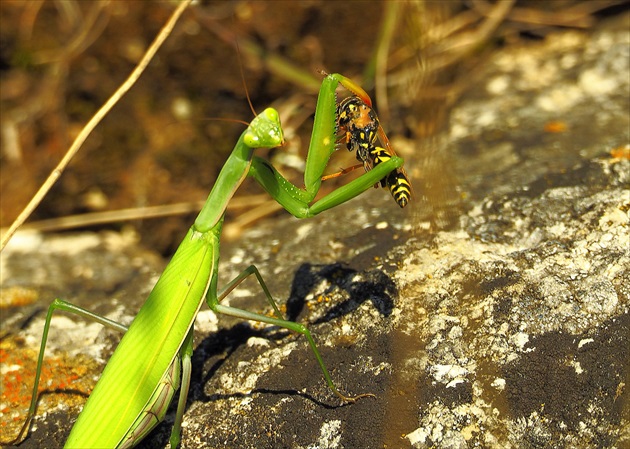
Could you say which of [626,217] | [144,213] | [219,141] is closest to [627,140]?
[626,217]

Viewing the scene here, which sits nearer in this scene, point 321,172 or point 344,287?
point 321,172

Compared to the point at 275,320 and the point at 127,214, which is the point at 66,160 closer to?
the point at 275,320

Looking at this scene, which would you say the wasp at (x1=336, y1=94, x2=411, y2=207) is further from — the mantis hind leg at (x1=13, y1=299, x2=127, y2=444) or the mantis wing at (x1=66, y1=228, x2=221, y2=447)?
the mantis hind leg at (x1=13, y1=299, x2=127, y2=444)

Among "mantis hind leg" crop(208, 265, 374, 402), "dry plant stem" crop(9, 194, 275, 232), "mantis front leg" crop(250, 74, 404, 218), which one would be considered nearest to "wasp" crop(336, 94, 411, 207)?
"mantis front leg" crop(250, 74, 404, 218)

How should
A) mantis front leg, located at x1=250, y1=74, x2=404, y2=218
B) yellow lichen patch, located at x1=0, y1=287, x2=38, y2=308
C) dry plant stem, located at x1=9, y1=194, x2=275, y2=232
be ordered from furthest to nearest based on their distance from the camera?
dry plant stem, located at x1=9, y1=194, x2=275, y2=232
yellow lichen patch, located at x1=0, y1=287, x2=38, y2=308
mantis front leg, located at x1=250, y1=74, x2=404, y2=218

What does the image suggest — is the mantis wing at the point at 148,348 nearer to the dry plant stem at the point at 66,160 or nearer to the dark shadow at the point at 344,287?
the dark shadow at the point at 344,287

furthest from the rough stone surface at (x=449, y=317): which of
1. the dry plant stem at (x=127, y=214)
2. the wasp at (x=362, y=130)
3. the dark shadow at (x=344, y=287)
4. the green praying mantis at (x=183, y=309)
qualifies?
the dry plant stem at (x=127, y=214)

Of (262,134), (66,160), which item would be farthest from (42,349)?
(262,134)

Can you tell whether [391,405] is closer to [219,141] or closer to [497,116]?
[497,116]
